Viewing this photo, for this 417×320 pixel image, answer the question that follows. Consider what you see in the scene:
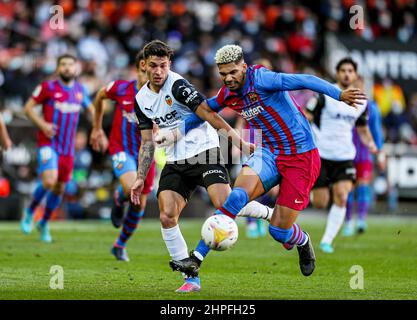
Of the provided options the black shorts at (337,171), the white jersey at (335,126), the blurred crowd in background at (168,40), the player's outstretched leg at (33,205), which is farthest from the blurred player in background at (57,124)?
the blurred crowd in background at (168,40)

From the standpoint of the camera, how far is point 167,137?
9.26m

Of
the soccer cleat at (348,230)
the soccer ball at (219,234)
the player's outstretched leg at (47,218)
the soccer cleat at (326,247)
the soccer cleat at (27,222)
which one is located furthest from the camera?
the soccer cleat at (348,230)

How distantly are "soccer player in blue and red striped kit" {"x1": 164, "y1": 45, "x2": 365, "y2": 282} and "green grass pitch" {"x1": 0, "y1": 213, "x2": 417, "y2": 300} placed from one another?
59 cm

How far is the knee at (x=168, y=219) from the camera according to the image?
899 centimetres

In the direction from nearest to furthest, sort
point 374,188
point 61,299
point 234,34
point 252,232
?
1. point 61,299
2. point 252,232
3. point 374,188
4. point 234,34

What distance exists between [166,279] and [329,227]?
4.33 metres

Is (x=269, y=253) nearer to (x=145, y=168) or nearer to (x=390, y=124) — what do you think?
(x=145, y=168)

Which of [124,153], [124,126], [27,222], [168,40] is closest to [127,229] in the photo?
[124,153]

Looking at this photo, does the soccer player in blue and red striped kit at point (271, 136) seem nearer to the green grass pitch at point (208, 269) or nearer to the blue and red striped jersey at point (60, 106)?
the green grass pitch at point (208, 269)

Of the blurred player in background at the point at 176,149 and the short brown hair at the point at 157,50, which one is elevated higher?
the short brown hair at the point at 157,50

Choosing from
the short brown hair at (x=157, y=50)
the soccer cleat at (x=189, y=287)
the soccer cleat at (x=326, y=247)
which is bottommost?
the soccer cleat at (x=326, y=247)

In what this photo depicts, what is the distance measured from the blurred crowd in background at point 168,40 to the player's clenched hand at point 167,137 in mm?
11163

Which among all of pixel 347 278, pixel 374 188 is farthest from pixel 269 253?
pixel 374 188

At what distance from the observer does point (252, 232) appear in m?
16.8
